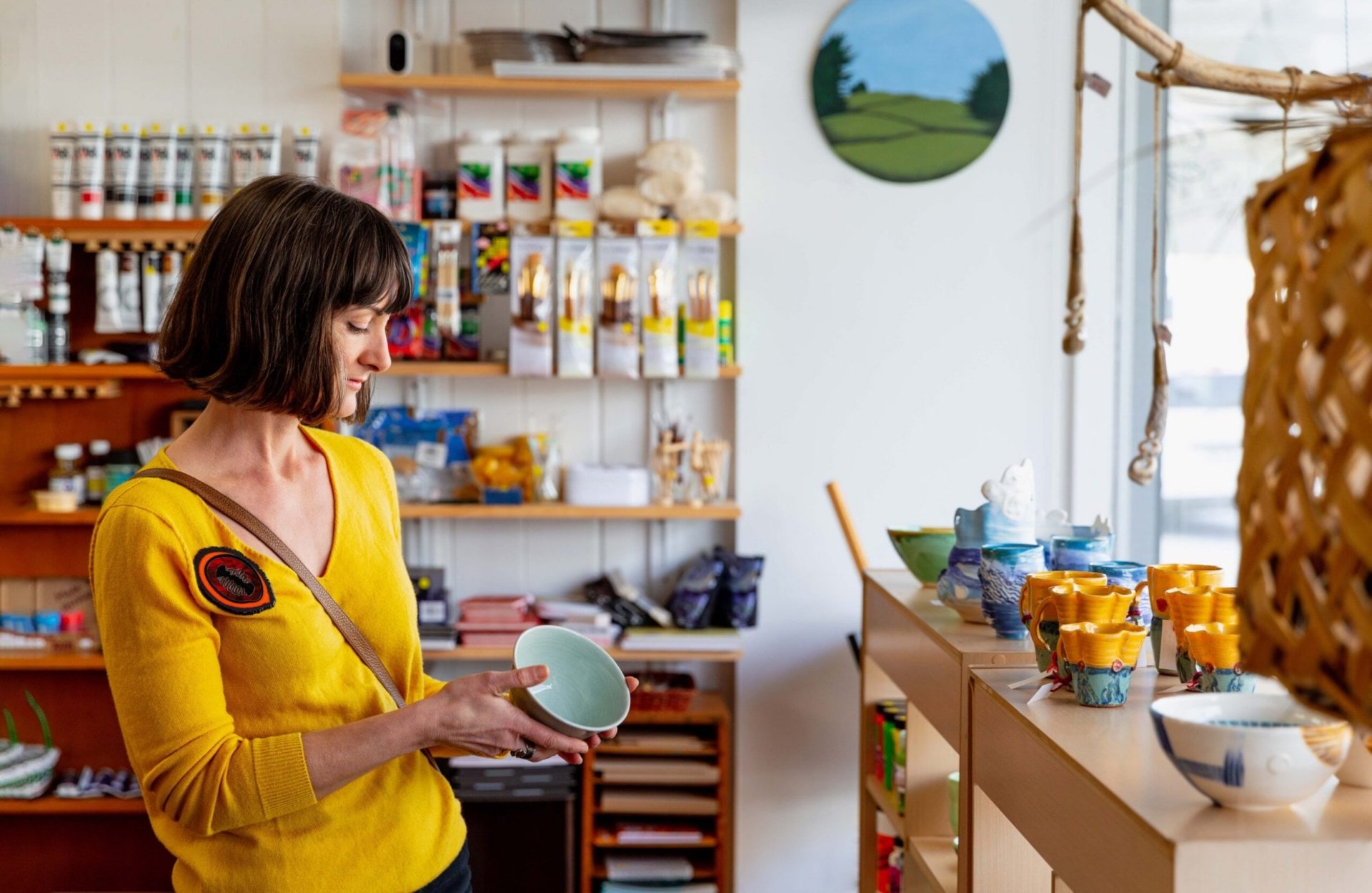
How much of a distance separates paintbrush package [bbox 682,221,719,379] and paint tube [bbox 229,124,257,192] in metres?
1.12

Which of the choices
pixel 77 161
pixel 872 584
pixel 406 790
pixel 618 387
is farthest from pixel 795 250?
pixel 406 790

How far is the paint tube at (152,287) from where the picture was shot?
3170 mm

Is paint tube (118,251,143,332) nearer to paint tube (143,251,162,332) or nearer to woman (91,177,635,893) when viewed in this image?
paint tube (143,251,162,332)

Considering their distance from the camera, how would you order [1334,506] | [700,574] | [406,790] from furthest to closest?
[700,574], [406,790], [1334,506]

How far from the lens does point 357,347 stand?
54.6 inches

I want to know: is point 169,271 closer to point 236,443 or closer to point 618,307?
point 618,307

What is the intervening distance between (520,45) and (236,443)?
6.54 ft

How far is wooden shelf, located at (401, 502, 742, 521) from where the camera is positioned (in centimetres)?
317

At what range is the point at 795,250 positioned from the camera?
335 centimetres

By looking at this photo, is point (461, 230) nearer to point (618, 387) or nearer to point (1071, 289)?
point (618, 387)

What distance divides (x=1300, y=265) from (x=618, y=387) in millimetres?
2785

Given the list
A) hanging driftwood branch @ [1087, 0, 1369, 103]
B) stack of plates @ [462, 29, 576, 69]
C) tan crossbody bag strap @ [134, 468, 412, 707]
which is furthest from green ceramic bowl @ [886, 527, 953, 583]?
stack of plates @ [462, 29, 576, 69]

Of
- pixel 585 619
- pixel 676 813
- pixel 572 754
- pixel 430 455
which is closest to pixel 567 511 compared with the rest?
pixel 585 619

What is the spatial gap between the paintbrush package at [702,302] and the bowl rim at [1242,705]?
2141mm
